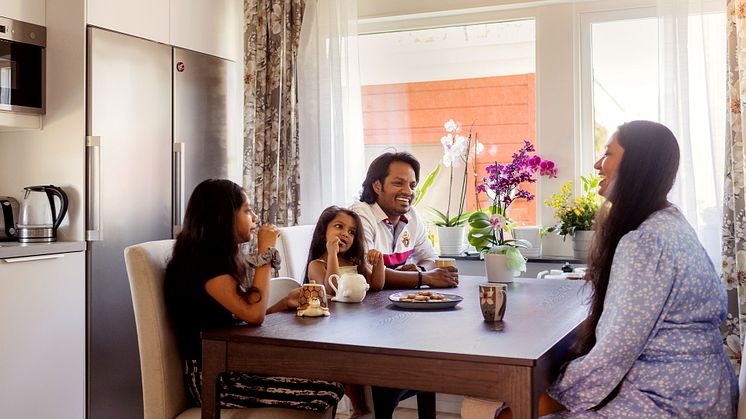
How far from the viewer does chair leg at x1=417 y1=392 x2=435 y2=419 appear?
9.32ft

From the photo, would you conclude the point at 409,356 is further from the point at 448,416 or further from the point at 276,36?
the point at 276,36

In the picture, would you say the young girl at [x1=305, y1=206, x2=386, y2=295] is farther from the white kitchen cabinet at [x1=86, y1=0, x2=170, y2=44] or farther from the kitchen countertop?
the white kitchen cabinet at [x1=86, y1=0, x2=170, y2=44]

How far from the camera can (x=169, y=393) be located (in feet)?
6.70

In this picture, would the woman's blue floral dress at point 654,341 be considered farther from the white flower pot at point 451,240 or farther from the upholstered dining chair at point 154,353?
the white flower pot at point 451,240

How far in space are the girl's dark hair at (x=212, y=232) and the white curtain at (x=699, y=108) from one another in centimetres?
199

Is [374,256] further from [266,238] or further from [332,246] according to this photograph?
[266,238]

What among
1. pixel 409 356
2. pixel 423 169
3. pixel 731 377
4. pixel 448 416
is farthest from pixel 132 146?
pixel 731 377

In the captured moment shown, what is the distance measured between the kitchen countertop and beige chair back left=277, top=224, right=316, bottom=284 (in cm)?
86

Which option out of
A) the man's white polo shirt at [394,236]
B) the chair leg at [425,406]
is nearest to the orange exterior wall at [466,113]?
the man's white polo shirt at [394,236]

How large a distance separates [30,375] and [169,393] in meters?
1.27

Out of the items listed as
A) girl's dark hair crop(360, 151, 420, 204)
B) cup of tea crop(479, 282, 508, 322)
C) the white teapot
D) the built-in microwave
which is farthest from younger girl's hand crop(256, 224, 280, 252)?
the built-in microwave

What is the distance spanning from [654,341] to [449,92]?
8.45 ft

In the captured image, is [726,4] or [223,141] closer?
[726,4]

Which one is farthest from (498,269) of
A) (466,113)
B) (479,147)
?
(466,113)
